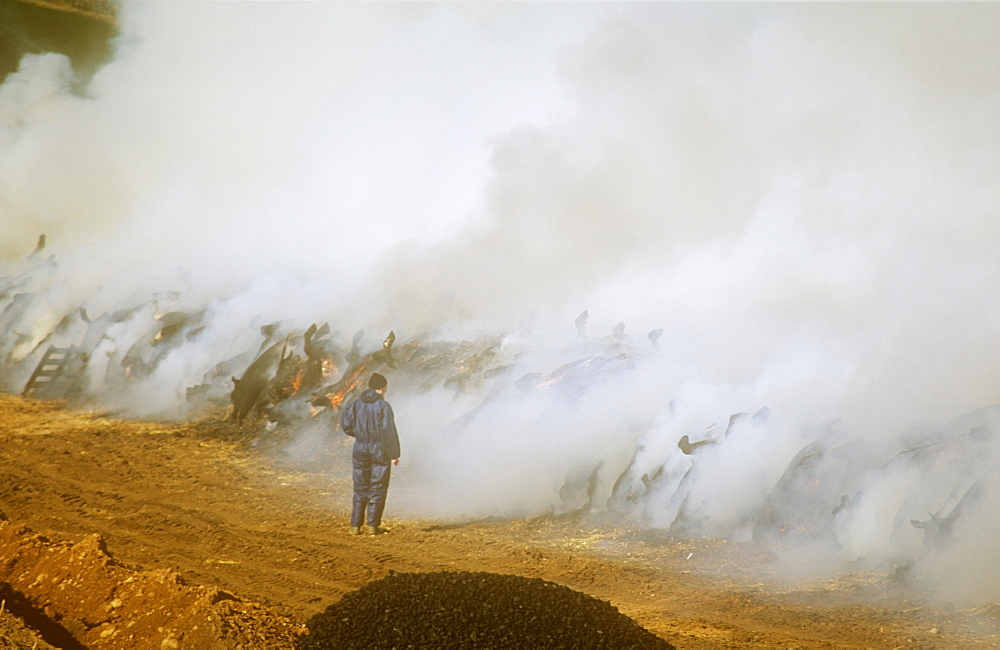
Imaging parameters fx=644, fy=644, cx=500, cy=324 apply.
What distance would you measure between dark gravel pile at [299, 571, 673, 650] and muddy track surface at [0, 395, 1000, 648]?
532mm

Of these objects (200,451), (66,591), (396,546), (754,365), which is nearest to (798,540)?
(396,546)

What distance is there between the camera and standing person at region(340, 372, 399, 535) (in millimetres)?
6555

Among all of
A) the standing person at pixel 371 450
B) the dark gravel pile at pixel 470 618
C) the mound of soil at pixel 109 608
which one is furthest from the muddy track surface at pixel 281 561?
the dark gravel pile at pixel 470 618

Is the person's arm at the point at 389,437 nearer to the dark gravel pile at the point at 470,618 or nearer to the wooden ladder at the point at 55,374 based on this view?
the dark gravel pile at the point at 470,618

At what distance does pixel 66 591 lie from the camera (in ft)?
14.1

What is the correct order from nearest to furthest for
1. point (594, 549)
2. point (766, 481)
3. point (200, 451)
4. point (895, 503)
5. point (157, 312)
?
point (895, 503) < point (594, 549) < point (766, 481) < point (200, 451) < point (157, 312)

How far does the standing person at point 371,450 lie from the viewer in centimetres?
655

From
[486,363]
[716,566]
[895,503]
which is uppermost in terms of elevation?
[486,363]

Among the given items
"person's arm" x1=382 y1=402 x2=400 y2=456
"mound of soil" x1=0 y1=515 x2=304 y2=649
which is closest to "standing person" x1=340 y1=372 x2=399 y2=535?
"person's arm" x1=382 y1=402 x2=400 y2=456

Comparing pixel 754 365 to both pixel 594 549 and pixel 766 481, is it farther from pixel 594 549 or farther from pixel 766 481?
pixel 594 549

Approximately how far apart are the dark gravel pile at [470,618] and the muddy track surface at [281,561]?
532 mm

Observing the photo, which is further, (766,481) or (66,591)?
(766,481)

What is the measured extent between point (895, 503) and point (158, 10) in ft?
90.9

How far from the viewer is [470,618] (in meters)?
3.51
